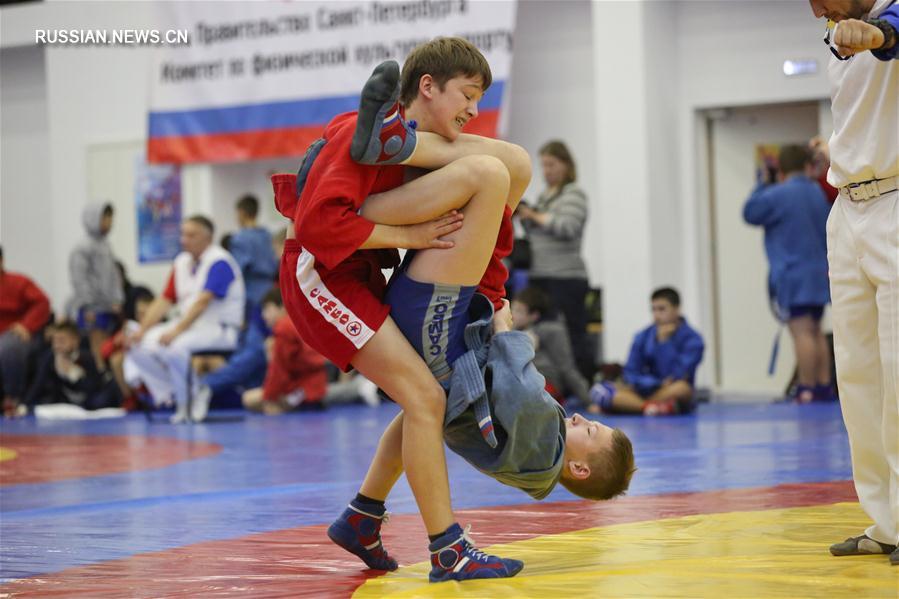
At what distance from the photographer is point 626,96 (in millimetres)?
10070

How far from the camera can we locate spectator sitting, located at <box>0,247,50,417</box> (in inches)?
426

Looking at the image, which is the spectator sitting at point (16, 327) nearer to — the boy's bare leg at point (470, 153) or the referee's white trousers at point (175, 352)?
the referee's white trousers at point (175, 352)

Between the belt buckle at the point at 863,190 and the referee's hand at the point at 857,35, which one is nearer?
the referee's hand at the point at 857,35

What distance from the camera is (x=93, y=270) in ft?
35.8

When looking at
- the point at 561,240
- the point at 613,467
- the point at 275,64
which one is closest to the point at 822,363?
the point at 561,240

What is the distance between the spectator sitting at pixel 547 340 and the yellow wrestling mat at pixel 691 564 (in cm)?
477

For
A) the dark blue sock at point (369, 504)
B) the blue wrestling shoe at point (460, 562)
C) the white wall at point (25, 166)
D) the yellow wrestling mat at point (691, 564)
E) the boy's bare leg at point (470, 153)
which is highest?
the white wall at point (25, 166)

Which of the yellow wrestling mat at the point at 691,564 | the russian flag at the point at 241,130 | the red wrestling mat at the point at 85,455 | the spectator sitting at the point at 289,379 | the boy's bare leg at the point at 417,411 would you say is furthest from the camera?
the russian flag at the point at 241,130

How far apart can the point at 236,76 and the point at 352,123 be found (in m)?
8.93

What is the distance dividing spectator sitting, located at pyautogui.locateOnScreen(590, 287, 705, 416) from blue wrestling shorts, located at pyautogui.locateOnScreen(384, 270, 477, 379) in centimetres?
532

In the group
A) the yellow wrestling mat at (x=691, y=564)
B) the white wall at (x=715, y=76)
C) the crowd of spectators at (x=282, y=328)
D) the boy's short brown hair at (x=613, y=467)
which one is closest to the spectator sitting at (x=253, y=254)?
the crowd of spectators at (x=282, y=328)

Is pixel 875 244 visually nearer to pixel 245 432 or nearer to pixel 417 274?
pixel 417 274

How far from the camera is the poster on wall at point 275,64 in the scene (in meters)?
10.6

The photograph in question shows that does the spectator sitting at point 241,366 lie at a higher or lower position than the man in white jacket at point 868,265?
lower
